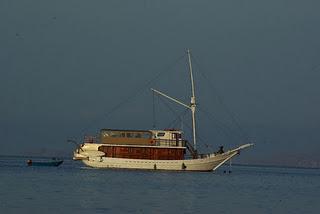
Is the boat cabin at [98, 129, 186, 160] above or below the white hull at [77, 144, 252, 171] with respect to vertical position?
above

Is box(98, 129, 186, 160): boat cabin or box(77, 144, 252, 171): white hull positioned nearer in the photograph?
box(98, 129, 186, 160): boat cabin

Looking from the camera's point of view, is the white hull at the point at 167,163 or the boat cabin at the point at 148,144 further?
the white hull at the point at 167,163

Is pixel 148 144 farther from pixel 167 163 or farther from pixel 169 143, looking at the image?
pixel 167 163

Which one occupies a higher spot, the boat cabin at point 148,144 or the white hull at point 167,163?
the boat cabin at point 148,144

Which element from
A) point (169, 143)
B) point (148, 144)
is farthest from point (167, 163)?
point (148, 144)

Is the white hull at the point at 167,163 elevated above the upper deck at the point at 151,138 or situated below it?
below

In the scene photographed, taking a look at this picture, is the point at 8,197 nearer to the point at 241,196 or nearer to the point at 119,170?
the point at 241,196

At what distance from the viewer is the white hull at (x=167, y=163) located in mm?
105438

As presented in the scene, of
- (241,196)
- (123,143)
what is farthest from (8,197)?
(123,143)

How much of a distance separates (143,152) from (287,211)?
5403 cm

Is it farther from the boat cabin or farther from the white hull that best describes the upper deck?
the white hull

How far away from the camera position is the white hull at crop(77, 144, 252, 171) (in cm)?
10544

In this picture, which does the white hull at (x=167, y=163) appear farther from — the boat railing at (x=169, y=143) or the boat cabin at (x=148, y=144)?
the boat railing at (x=169, y=143)

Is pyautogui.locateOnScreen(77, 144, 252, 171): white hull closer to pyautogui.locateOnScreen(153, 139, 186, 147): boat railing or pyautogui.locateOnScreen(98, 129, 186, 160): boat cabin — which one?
pyautogui.locateOnScreen(98, 129, 186, 160): boat cabin
